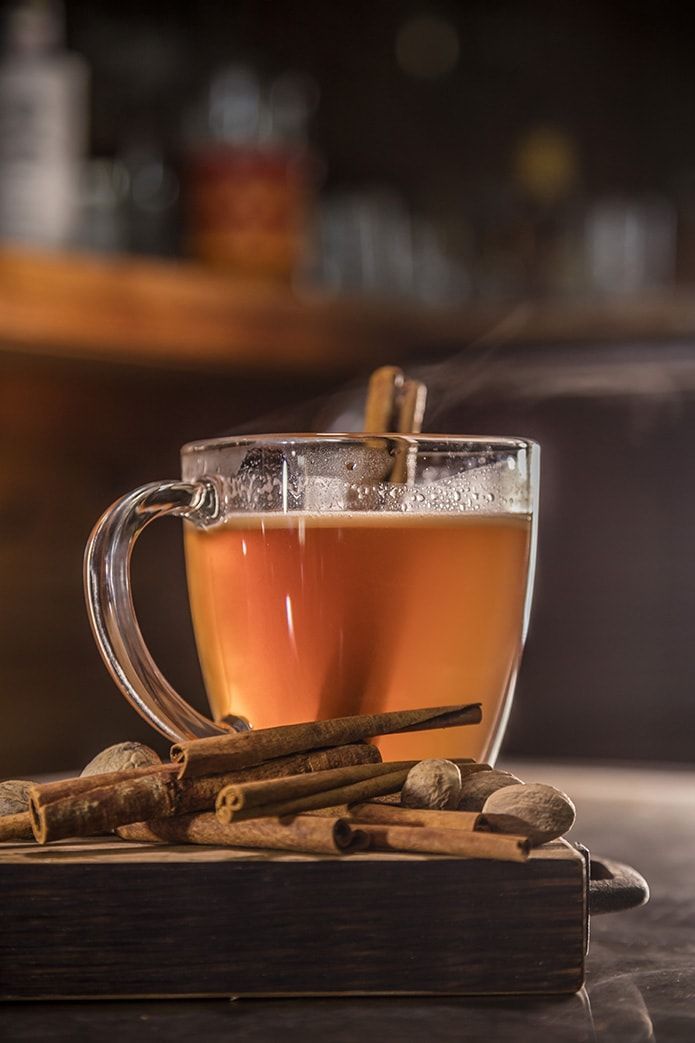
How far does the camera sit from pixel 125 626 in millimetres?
674

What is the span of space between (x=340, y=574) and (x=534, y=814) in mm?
197

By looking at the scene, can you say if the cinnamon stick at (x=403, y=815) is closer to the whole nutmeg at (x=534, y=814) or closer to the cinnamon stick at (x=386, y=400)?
the whole nutmeg at (x=534, y=814)

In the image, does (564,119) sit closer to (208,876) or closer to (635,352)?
(635,352)

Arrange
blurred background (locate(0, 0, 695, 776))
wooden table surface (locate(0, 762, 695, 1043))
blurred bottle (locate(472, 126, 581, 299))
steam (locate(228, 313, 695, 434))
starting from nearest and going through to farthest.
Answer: wooden table surface (locate(0, 762, 695, 1043)), blurred background (locate(0, 0, 695, 776)), steam (locate(228, 313, 695, 434)), blurred bottle (locate(472, 126, 581, 299))

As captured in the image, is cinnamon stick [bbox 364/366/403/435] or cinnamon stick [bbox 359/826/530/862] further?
cinnamon stick [bbox 364/366/403/435]

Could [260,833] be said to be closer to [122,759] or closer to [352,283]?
[122,759]

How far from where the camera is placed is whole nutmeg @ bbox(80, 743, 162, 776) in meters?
0.59

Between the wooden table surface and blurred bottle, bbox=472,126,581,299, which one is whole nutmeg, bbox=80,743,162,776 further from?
blurred bottle, bbox=472,126,581,299

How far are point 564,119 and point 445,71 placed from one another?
0.81 feet

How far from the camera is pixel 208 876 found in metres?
0.50

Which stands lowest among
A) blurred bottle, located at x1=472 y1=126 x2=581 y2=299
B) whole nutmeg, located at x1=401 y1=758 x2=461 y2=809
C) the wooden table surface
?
the wooden table surface

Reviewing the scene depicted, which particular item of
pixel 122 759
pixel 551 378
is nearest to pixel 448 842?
pixel 122 759

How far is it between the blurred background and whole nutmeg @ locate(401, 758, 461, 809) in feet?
4.16

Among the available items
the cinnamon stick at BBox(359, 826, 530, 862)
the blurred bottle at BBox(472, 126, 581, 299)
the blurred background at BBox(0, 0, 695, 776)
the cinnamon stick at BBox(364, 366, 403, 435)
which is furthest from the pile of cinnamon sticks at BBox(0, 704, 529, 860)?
the blurred bottle at BBox(472, 126, 581, 299)
